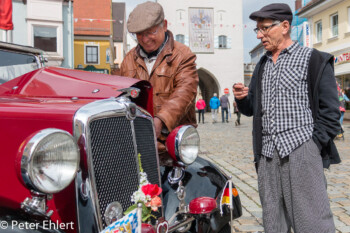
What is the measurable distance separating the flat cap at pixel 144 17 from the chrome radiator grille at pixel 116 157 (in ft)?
2.73

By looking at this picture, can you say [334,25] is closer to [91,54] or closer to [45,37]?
[45,37]

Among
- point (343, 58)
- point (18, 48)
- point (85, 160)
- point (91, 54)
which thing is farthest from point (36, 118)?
point (91, 54)

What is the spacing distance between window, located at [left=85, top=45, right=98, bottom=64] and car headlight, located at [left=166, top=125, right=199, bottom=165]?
80.9 feet

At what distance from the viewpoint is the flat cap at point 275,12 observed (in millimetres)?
2092

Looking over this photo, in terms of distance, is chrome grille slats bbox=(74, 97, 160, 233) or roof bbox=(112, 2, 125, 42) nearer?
chrome grille slats bbox=(74, 97, 160, 233)

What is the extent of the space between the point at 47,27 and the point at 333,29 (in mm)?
15685

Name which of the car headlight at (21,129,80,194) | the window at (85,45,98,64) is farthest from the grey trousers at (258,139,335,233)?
the window at (85,45,98,64)

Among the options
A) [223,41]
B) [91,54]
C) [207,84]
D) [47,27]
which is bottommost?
[207,84]

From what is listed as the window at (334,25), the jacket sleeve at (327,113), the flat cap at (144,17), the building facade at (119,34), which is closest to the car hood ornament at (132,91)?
the flat cap at (144,17)

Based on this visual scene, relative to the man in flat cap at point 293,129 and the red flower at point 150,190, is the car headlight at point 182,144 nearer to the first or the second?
the man in flat cap at point 293,129

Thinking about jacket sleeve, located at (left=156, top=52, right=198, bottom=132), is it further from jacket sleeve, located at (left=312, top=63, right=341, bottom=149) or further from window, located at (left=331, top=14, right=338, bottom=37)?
window, located at (left=331, top=14, right=338, bottom=37)

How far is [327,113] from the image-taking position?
1.99 metres

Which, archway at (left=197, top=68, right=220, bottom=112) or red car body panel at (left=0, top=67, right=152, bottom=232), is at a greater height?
archway at (left=197, top=68, right=220, bottom=112)

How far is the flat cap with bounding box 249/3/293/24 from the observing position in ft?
6.86
